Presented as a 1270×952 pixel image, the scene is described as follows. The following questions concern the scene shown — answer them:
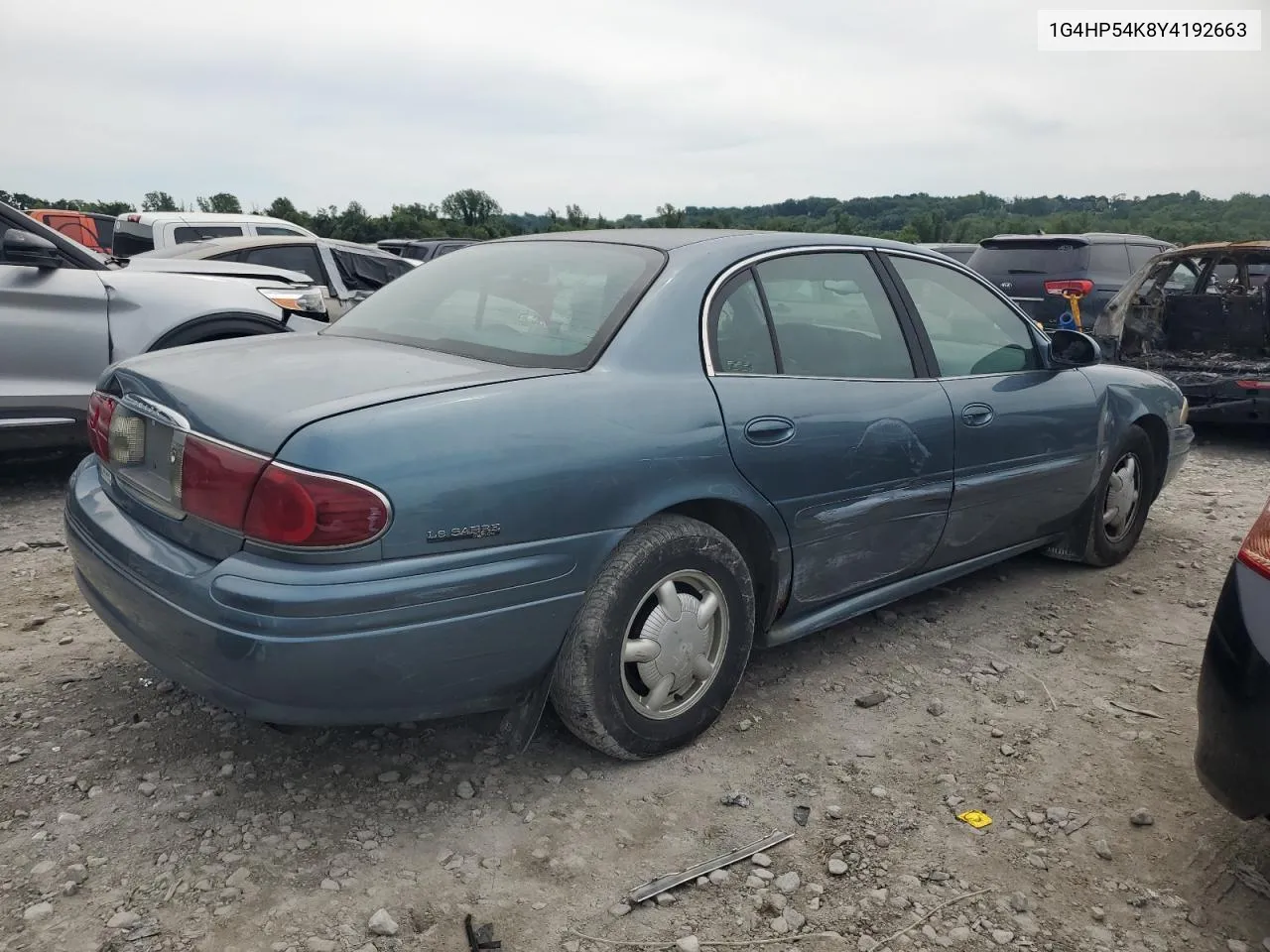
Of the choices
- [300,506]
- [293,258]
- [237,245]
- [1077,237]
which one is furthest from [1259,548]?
[1077,237]

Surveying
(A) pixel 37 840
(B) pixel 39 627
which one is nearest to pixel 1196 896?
(A) pixel 37 840

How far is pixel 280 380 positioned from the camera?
100 inches

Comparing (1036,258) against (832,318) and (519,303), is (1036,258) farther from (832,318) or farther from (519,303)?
(519,303)

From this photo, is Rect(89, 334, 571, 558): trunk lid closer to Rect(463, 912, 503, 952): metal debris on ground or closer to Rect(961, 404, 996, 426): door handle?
Rect(463, 912, 503, 952): metal debris on ground

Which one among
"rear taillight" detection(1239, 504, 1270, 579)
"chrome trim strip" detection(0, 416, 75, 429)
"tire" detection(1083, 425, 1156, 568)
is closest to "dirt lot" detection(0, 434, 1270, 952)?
"rear taillight" detection(1239, 504, 1270, 579)

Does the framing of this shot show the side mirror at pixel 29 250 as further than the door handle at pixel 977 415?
Yes

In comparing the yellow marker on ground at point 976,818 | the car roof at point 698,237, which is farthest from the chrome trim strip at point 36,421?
the yellow marker on ground at point 976,818


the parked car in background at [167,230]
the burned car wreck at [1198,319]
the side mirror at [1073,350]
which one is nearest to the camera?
the side mirror at [1073,350]

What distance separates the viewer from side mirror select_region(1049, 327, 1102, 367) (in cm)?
416

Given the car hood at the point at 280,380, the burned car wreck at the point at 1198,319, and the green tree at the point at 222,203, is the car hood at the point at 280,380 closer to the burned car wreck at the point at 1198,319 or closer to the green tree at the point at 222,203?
the burned car wreck at the point at 1198,319

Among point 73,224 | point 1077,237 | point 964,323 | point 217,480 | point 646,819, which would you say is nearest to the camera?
point 217,480

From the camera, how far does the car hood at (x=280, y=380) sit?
2330 mm

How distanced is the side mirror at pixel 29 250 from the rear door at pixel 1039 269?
8.24m

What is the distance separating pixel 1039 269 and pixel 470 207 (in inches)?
2062
